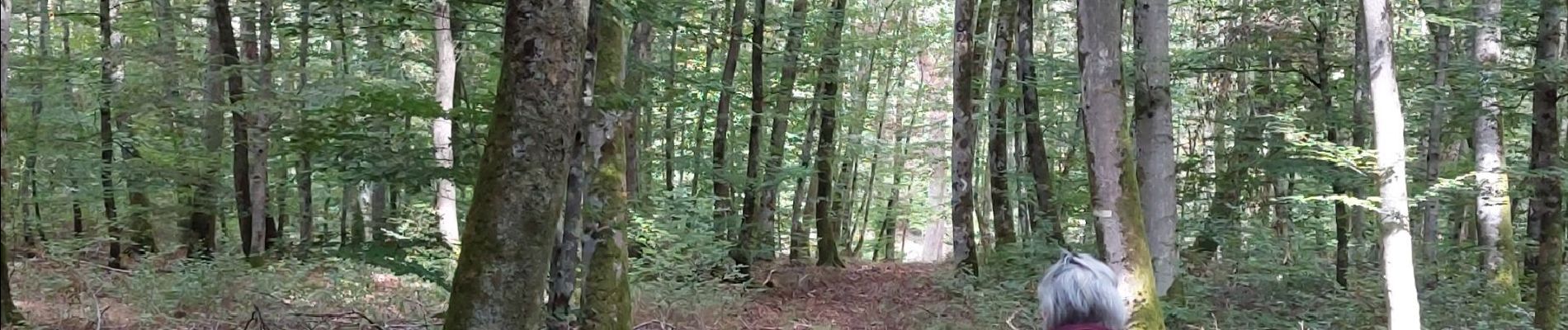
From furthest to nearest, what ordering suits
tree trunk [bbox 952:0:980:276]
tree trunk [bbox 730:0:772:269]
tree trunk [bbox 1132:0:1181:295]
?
tree trunk [bbox 730:0:772:269] < tree trunk [bbox 952:0:980:276] < tree trunk [bbox 1132:0:1181:295]

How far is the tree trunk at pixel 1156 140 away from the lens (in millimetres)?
8836

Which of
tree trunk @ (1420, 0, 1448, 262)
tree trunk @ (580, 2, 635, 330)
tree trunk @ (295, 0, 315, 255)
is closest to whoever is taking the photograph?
tree trunk @ (580, 2, 635, 330)

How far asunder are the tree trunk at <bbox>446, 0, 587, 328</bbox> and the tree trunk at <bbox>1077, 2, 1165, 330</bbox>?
363 centimetres

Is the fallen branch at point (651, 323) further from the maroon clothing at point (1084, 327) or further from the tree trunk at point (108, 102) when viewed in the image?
the tree trunk at point (108, 102)

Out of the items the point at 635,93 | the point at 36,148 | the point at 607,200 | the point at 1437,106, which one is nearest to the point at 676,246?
the point at 635,93

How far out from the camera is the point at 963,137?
560 inches

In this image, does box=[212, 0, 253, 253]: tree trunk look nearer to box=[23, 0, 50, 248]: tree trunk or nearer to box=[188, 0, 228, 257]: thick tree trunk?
box=[188, 0, 228, 257]: thick tree trunk

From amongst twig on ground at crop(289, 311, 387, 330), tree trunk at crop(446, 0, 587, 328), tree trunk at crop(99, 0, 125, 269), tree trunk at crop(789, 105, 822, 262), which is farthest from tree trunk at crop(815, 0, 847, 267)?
tree trunk at crop(446, 0, 587, 328)

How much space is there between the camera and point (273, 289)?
948cm

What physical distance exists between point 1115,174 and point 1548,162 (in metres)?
5.11

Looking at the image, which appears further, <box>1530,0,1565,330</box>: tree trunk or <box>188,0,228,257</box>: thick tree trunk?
<box>188,0,228,257</box>: thick tree trunk

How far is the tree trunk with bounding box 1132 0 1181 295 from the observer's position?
8.84 metres

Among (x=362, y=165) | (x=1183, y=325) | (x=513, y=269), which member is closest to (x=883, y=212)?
(x=1183, y=325)

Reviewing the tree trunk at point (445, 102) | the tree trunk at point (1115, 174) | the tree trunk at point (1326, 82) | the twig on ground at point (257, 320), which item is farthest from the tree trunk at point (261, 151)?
the tree trunk at point (1326, 82)
